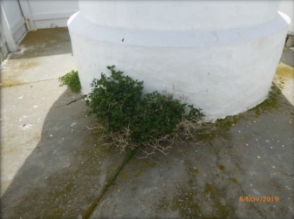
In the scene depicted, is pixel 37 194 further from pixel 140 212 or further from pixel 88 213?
pixel 140 212

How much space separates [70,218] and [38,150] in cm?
133

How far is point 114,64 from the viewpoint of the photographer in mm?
3234

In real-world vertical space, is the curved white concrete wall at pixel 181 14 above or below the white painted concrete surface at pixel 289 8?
above

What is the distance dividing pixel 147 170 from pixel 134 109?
2.74 feet

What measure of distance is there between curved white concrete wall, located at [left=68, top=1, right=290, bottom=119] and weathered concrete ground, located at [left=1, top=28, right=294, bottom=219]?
70 centimetres

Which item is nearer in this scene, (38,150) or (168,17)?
(168,17)

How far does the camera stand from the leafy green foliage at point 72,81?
476 centimetres

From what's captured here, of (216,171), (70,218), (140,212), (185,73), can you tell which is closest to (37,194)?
(70,218)

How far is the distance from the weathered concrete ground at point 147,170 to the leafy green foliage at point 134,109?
376 millimetres

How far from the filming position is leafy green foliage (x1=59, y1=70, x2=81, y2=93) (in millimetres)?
4758

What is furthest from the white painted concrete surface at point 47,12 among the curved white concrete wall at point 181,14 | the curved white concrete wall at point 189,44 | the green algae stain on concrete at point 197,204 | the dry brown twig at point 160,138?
the green algae stain on concrete at point 197,204
